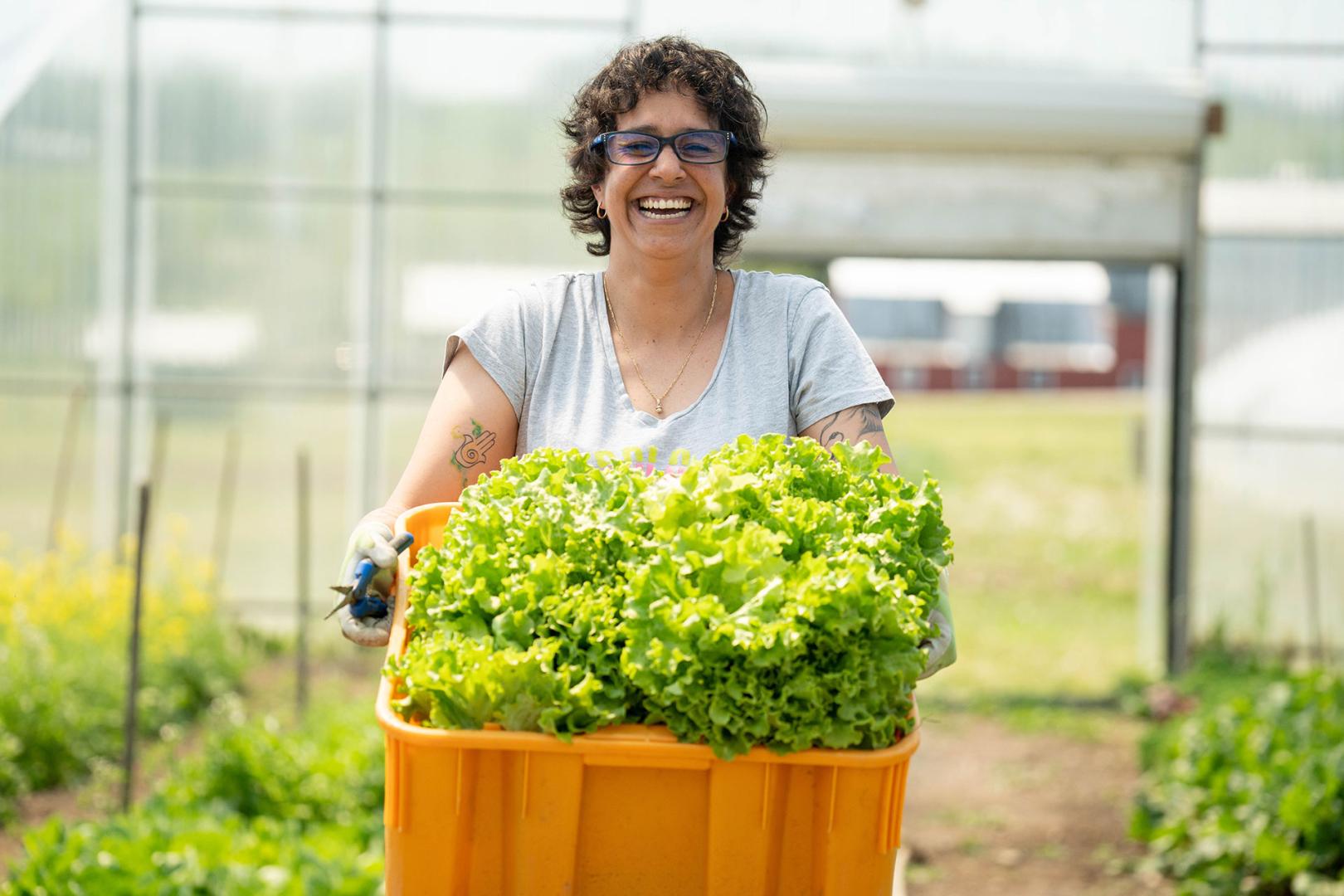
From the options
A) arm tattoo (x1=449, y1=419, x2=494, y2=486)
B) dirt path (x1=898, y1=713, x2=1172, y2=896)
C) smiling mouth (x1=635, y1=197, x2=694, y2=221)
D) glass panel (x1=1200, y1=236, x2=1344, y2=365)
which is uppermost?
glass panel (x1=1200, y1=236, x2=1344, y2=365)

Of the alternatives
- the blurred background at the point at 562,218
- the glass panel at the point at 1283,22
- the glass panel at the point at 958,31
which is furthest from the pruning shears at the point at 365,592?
the glass panel at the point at 1283,22

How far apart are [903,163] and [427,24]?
2.69 metres

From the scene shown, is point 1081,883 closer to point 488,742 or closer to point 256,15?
point 488,742

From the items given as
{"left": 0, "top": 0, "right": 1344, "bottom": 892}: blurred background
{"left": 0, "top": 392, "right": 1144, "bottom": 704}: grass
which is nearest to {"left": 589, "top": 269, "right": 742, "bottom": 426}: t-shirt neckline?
{"left": 0, "top": 0, "right": 1344, "bottom": 892}: blurred background

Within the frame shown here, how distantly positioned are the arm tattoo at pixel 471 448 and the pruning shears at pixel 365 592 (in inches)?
12.3

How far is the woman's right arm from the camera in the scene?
8.04 feet

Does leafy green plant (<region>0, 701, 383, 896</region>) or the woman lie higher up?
the woman

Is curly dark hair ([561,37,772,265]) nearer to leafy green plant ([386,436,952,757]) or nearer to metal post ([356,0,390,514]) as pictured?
leafy green plant ([386,436,952,757])

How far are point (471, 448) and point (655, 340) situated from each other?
0.36 metres

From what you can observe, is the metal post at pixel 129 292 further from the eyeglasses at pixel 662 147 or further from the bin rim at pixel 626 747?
the bin rim at pixel 626 747

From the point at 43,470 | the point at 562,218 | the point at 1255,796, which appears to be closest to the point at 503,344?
the point at 1255,796

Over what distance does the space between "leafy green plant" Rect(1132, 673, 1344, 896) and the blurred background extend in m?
1.79

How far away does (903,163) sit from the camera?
7941mm

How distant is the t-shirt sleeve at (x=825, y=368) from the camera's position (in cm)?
238
